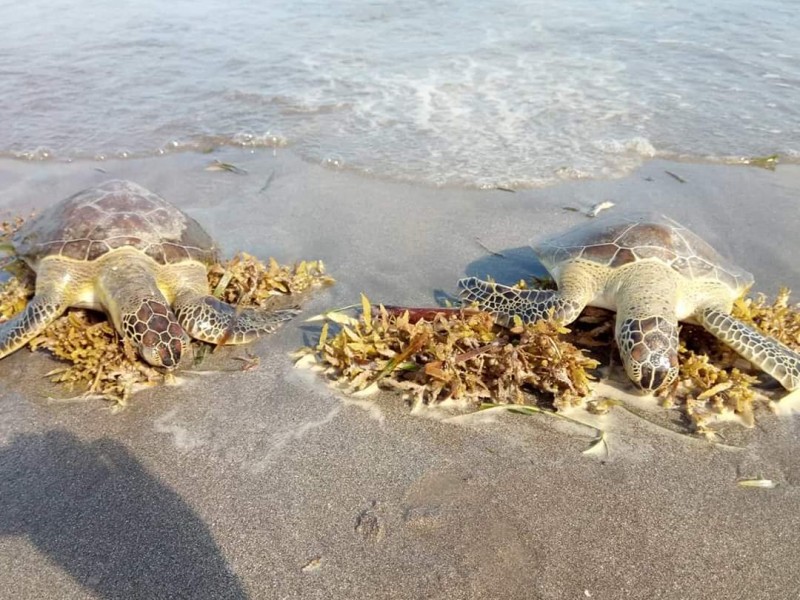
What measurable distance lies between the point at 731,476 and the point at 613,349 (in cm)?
99

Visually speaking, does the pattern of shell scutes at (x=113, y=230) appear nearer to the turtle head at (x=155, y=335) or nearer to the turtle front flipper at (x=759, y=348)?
the turtle head at (x=155, y=335)

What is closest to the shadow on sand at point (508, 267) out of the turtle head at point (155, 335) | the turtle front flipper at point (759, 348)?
the turtle front flipper at point (759, 348)

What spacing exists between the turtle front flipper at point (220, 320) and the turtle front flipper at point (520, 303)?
126cm

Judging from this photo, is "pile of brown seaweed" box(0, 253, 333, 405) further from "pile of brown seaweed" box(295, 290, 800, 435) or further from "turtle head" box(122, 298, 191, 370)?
"pile of brown seaweed" box(295, 290, 800, 435)

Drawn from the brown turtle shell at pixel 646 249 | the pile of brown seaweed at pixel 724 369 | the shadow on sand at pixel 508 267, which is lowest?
the shadow on sand at pixel 508 267

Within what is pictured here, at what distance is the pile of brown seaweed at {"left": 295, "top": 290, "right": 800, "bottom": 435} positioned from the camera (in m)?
2.91

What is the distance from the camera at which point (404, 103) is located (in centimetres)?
782

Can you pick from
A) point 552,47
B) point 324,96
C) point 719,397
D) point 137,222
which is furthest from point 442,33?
point 719,397

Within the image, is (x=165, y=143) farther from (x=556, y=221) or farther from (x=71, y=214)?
(x=556, y=221)

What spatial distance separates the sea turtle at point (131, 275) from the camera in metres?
3.23

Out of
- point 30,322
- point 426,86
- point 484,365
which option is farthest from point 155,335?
point 426,86

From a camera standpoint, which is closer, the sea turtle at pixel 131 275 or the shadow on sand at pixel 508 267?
the sea turtle at pixel 131 275

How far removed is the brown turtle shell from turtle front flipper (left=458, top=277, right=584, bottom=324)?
1.36 ft

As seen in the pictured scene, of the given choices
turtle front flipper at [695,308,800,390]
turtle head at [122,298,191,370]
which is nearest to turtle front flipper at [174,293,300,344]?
turtle head at [122,298,191,370]
